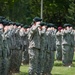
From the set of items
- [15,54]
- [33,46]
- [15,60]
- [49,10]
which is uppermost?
[49,10]

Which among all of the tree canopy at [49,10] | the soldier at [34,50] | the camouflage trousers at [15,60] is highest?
the tree canopy at [49,10]

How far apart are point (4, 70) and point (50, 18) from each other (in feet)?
136

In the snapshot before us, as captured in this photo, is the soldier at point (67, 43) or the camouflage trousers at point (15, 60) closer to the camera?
the camouflage trousers at point (15, 60)

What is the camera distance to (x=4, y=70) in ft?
52.1

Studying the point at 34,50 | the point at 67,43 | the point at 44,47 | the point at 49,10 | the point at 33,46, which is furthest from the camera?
the point at 49,10

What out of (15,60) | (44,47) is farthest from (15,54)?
(44,47)

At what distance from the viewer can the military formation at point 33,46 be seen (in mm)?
16219

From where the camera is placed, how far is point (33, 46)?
17.0 metres

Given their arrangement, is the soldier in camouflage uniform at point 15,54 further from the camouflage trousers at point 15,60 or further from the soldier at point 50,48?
the soldier at point 50,48

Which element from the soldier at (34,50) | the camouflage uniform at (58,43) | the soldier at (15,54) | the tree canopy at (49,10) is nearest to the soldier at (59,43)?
the camouflage uniform at (58,43)

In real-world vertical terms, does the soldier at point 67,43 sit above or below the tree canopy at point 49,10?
below

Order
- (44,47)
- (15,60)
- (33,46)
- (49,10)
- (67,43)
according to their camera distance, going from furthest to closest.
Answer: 1. (49,10)
2. (67,43)
3. (15,60)
4. (44,47)
5. (33,46)

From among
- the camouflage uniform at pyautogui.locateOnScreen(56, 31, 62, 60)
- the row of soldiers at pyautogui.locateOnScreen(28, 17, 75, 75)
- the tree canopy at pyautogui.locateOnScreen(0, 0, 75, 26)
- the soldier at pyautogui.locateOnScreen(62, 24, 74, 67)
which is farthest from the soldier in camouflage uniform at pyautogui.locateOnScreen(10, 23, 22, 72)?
the tree canopy at pyautogui.locateOnScreen(0, 0, 75, 26)

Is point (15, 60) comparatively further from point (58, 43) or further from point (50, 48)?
point (58, 43)
